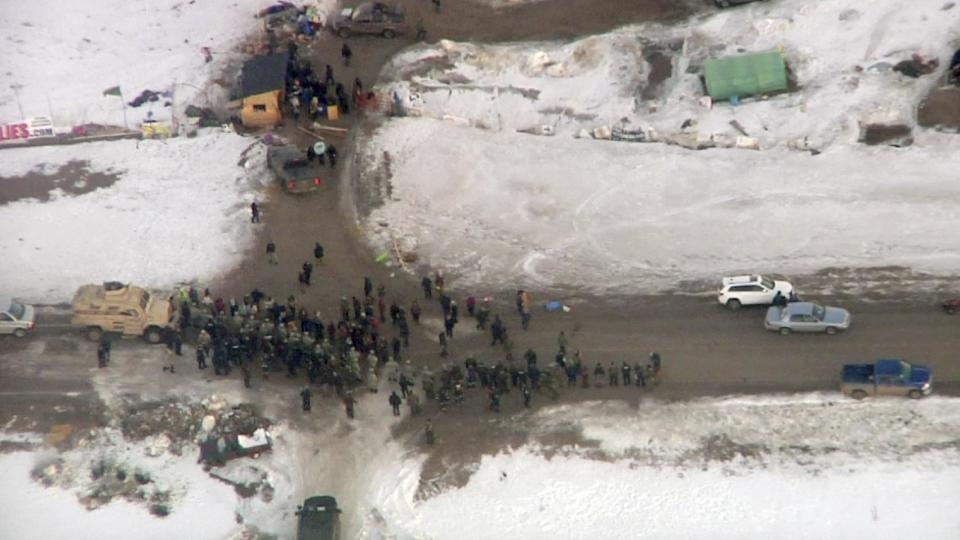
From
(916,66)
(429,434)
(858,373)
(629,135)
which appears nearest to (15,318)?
(429,434)

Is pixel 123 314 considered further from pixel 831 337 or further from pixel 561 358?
pixel 831 337

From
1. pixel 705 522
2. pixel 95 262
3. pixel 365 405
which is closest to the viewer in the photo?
pixel 705 522

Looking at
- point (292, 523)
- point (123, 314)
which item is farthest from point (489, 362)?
point (123, 314)

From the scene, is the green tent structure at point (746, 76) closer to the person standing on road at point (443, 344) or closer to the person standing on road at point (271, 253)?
the person standing on road at point (443, 344)

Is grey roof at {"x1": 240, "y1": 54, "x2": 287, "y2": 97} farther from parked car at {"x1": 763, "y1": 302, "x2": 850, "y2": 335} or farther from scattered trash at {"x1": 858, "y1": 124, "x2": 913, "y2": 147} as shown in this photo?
scattered trash at {"x1": 858, "y1": 124, "x2": 913, "y2": 147}

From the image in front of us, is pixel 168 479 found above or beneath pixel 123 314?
beneath
